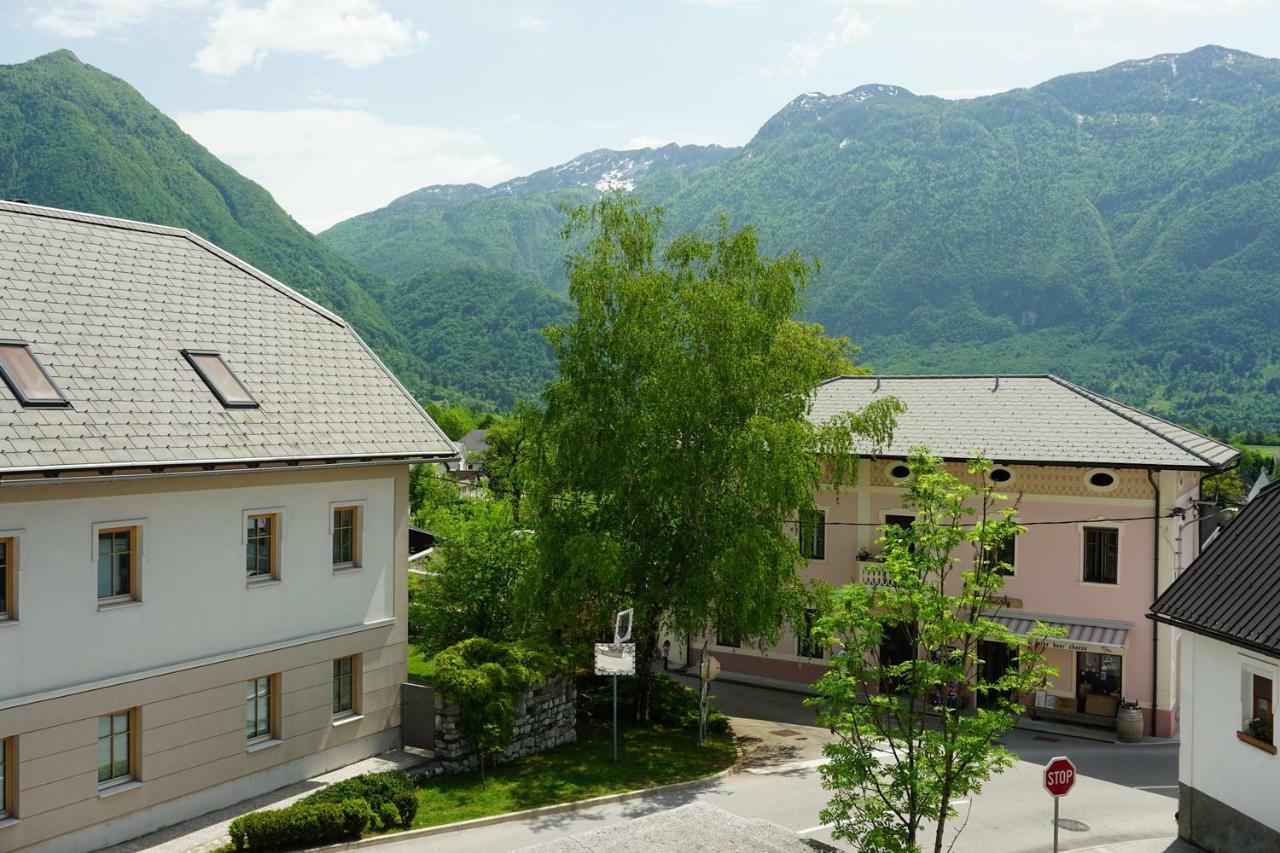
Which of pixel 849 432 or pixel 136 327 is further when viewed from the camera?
pixel 849 432

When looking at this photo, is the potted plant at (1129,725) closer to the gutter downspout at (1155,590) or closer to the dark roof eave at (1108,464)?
the gutter downspout at (1155,590)

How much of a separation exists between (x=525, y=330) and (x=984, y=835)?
164218 millimetres

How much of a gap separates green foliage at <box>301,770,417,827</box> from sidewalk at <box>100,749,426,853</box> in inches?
42.1

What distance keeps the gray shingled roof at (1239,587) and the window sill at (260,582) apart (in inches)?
608

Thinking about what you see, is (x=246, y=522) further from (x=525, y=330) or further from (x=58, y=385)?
(x=525, y=330)

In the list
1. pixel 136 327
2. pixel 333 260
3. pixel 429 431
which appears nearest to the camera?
pixel 136 327

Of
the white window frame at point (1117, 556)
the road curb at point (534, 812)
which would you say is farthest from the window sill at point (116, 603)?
the white window frame at point (1117, 556)

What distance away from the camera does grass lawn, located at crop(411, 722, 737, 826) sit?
19.2m

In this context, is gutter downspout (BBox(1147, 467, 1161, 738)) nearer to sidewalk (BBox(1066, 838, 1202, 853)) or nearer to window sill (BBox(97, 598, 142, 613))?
sidewalk (BBox(1066, 838, 1202, 853))

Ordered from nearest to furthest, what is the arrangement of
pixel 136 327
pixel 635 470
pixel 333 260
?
pixel 136 327 < pixel 635 470 < pixel 333 260

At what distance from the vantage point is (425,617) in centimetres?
2541

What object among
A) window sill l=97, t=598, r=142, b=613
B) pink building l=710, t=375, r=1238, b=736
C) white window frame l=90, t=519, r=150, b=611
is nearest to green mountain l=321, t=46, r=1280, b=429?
pink building l=710, t=375, r=1238, b=736

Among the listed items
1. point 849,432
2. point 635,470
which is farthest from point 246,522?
point 849,432

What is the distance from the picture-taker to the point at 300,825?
1603cm
